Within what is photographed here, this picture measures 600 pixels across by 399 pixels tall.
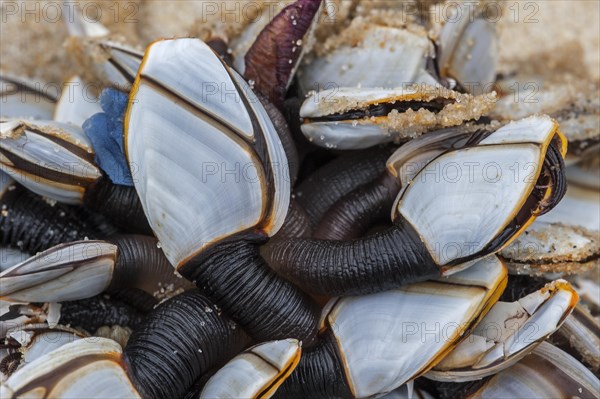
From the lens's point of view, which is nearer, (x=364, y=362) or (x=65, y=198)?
(x=364, y=362)

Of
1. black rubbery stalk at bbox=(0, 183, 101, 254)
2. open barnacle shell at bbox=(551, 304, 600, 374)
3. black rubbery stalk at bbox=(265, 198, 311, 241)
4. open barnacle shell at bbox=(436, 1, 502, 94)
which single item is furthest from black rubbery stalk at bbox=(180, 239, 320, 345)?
open barnacle shell at bbox=(436, 1, 502, 94)

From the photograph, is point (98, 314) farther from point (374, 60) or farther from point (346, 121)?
point (374, 60)

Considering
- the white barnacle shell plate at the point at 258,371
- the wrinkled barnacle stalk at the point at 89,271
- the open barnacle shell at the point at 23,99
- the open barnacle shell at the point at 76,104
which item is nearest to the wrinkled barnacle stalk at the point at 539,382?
the white barnacle shell plate at the point at 258,371

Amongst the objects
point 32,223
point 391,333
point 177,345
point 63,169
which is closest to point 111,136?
point 63,169

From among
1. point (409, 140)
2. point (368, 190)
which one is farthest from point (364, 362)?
point (409, 140)

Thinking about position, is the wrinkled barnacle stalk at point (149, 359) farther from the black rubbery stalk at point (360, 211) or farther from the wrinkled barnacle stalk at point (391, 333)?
the black rubbery stalk at point (360, 211)

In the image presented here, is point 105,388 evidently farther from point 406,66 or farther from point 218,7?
point 218,7
